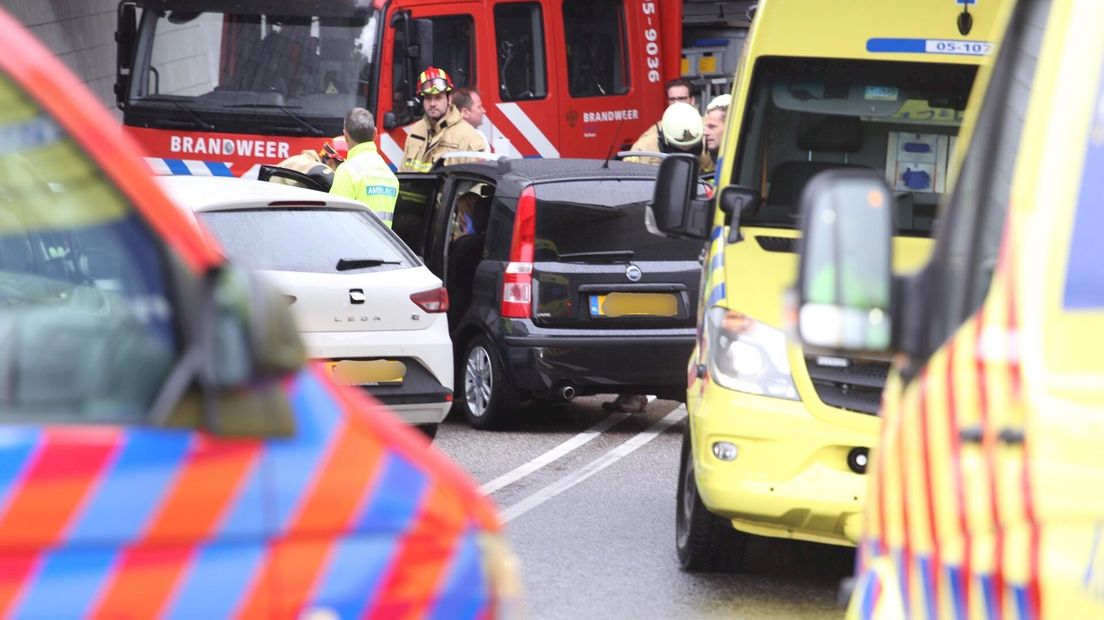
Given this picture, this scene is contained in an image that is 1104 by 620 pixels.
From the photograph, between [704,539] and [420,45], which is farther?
[420,45]

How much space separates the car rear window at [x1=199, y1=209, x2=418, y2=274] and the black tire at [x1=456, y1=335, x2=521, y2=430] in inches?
58.1

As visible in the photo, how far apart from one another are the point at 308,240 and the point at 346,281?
0.91 feet

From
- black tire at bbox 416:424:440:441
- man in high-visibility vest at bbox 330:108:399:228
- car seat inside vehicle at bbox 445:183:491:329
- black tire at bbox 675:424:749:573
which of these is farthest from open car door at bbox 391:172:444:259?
black tire at bbox 675:424:749:573

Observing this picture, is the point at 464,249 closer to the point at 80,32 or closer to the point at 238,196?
the point at 238,196

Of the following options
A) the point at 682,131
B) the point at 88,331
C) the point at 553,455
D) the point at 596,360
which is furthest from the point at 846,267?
the point at 682,131

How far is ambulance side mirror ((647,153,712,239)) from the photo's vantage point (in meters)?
7.67

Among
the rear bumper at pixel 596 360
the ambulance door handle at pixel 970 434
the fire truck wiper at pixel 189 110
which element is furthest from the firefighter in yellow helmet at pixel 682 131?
the ambulance door handle at pixel 970 434

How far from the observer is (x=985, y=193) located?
3.22m

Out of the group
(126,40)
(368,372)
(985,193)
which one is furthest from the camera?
(126,40)

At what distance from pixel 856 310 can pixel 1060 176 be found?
1.19 feet

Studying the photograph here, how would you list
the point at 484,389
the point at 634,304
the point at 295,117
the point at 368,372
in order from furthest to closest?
the point at 295,117
the point at 484,389
the point at 634,304
the point at 368,372

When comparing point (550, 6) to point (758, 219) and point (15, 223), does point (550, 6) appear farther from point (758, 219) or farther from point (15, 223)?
point (15, 223)

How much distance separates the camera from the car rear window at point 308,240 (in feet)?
32.0

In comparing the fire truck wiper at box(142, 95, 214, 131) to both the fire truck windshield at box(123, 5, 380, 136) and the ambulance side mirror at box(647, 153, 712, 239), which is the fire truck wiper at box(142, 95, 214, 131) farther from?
the ambulance side mirror at box(647, 153, 712, 239)
